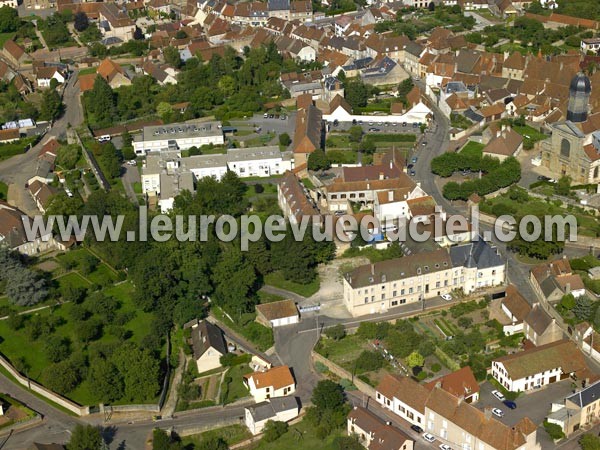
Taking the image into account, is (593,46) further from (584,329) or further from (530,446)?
(530,446)

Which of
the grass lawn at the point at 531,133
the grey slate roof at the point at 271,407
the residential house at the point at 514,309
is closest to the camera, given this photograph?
the grey slate roof at the point at 271,407

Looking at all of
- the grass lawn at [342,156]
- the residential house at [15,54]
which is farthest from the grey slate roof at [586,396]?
the residential house at [15,54]

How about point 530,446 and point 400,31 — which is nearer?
point 530,446

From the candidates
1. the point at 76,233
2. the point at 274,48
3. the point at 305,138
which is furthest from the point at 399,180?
the point at 274,48

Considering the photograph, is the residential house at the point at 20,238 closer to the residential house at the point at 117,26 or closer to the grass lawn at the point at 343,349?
the grass lawn at the point at 343,349

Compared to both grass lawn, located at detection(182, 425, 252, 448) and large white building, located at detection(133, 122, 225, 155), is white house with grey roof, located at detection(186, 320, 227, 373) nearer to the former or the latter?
grass lawn, located at detection(182, 425, 252, 448)
